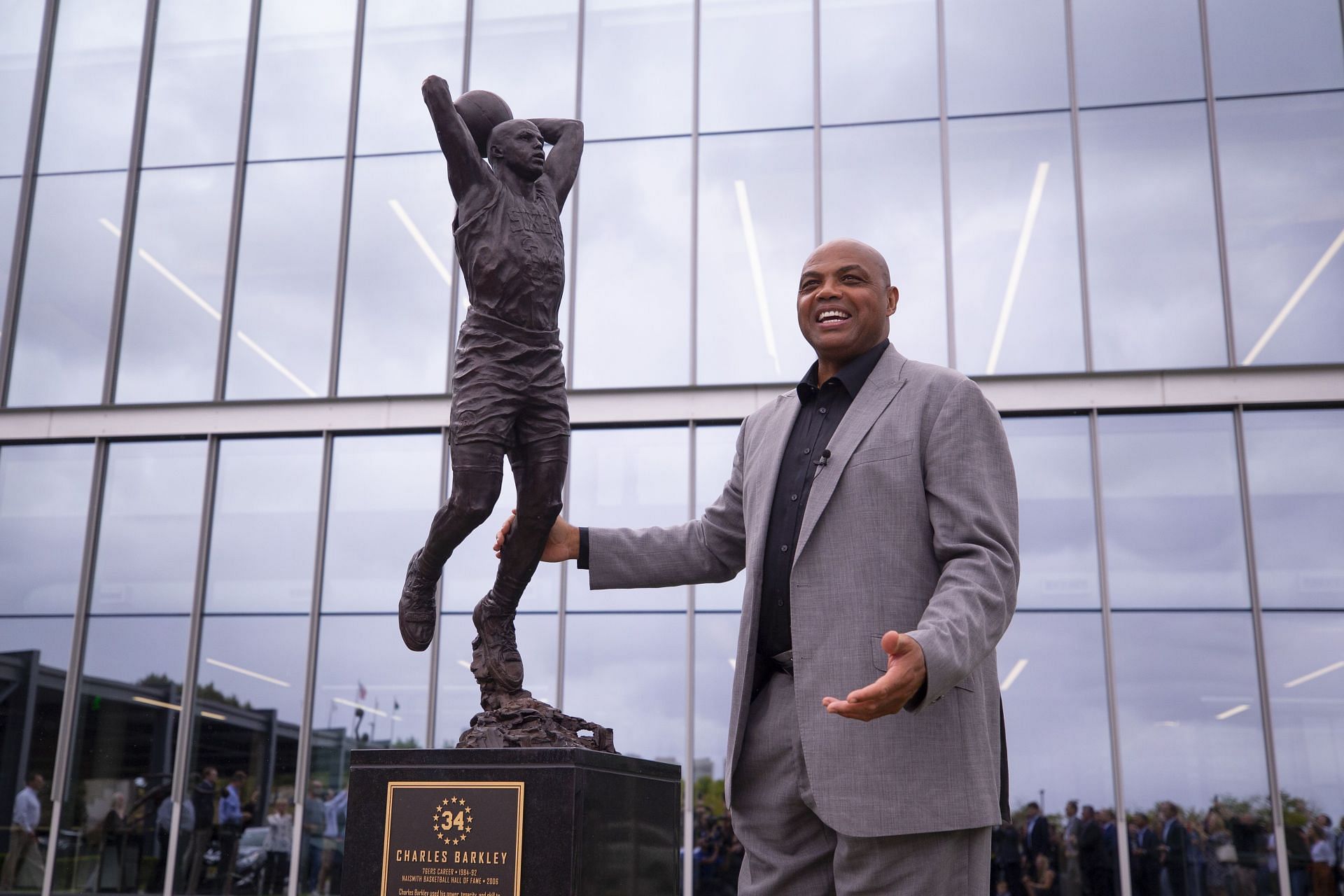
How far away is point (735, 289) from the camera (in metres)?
12.2

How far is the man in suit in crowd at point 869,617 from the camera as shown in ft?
7.89

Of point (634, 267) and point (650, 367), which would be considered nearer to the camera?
point (650, 367)

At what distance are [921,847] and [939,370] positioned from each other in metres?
0.98

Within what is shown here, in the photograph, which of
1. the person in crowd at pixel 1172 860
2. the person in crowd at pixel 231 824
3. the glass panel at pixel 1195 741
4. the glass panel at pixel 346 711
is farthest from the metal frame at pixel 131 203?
the person in crowd at pixel 1172 860

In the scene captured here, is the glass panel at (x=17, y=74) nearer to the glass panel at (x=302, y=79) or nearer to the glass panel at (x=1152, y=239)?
the glass panel at (x=302, y=79)

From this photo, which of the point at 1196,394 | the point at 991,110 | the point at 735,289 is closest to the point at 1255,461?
the point at 1196,394

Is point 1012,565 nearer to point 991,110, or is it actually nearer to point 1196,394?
point 1196,394

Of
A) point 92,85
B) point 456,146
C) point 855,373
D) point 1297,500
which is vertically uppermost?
point 92,85

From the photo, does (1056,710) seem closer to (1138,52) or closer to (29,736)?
(1138,52)

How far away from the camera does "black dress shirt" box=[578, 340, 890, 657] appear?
2732 mm

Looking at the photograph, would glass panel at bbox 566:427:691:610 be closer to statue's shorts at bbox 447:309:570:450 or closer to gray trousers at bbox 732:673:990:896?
statue's shorts at bbox 447:309:570:450

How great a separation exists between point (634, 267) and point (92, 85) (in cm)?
635

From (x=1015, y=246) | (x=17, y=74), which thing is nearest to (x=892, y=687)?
(x=1015, y=246)

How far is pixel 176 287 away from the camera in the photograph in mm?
13062
